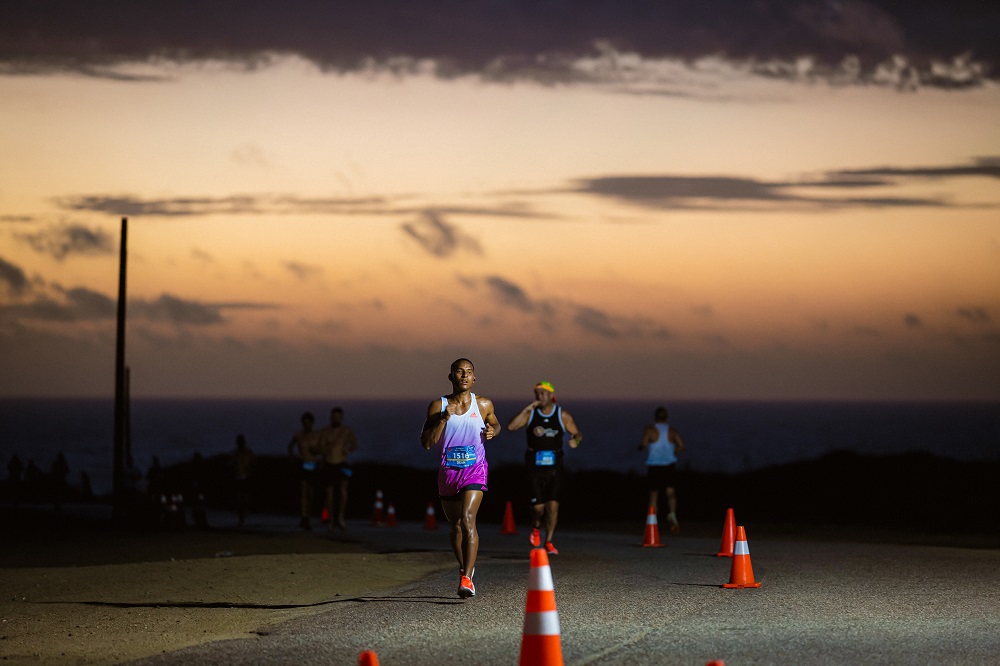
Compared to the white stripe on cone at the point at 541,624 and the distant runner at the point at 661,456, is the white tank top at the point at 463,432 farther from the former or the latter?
the distant runner at the point at 661,456

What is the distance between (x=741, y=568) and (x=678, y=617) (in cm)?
216

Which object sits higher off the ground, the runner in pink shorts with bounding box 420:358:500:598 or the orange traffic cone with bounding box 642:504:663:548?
the runner in pink shorts with bounding box 420:358:500:598

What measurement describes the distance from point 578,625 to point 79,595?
5073 mm

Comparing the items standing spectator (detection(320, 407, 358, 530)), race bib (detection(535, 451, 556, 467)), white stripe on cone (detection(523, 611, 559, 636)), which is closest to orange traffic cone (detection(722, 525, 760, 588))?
race bib (detection(535, 451, 556, 467))

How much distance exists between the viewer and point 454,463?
11.6 meters

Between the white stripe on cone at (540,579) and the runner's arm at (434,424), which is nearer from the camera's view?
the white stripe on cone at (540,579)

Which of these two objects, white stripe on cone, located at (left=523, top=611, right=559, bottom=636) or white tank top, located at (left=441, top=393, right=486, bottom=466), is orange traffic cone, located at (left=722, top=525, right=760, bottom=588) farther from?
white stripe on cone, located at (left=523, top=611, right=559, bottom=636)

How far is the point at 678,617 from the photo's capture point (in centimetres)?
1059

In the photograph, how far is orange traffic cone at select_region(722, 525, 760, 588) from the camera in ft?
41.2

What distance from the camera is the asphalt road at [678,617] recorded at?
349 inches

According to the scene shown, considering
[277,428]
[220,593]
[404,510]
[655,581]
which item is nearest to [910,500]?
[404,510]

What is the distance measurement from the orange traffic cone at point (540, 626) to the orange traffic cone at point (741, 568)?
501 cm

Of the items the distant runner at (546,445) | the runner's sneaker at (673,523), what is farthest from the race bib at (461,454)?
the runner's sneaker at (673,523)

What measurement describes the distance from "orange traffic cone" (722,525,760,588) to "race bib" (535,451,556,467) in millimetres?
3738
